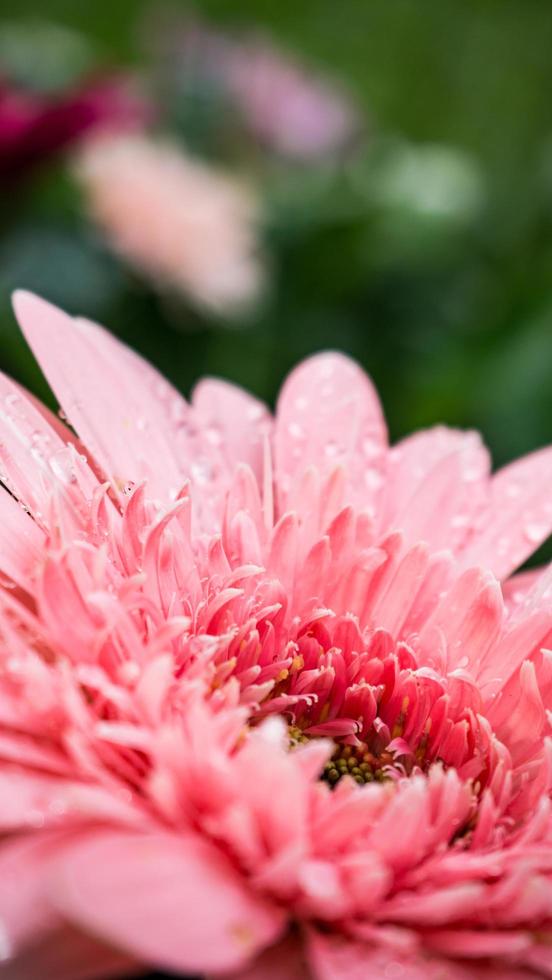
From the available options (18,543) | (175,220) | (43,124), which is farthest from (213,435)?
(175,220)

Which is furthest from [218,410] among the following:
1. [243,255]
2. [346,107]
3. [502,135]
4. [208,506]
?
[502,135]

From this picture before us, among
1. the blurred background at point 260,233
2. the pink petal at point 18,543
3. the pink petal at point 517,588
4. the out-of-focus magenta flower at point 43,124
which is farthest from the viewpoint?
the blurred background at point 260,233

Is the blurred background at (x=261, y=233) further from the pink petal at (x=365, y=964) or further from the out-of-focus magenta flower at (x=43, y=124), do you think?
the pink petal at (x=365, y=964)

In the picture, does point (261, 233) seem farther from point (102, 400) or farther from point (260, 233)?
point (102, 400)

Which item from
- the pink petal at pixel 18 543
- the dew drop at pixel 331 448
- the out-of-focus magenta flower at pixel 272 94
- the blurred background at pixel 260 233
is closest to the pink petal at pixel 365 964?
the pink petal at pixel 18 543

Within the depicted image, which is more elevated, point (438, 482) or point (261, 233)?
point (261, 233)

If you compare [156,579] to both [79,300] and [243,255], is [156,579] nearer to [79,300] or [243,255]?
[79,300]

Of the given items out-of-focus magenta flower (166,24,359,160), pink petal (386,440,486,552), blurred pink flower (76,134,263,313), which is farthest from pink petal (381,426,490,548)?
out-of-focus magenta flower (166,24,359,160)
